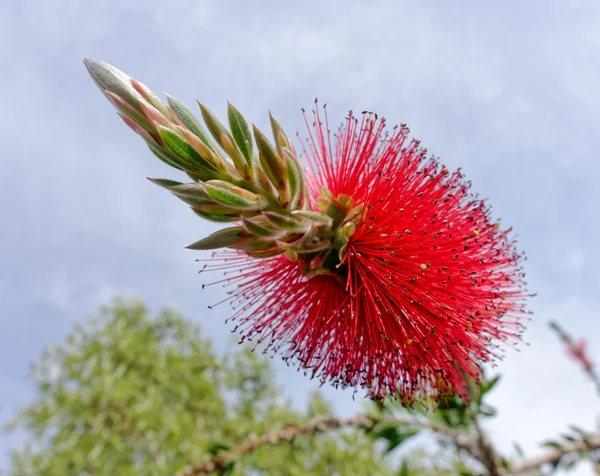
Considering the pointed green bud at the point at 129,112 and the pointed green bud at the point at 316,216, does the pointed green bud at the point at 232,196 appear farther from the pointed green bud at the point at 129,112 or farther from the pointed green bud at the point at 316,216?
the pointed green bud at the point at 129,112

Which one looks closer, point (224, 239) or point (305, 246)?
point (224, 239)

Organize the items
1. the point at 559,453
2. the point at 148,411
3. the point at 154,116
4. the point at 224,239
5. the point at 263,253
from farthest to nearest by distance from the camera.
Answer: the point at 148,411 → the point at 559,453 → the point at 263,253 → the point at 224,239 → the point at 154,116

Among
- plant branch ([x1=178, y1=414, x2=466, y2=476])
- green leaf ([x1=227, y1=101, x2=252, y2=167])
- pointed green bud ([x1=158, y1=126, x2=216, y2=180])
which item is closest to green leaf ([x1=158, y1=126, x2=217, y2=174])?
pointed green bud ([x1=158, y1=126, x2=216, y2=180])

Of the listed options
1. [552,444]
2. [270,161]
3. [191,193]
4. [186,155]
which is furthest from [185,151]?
[552,444]

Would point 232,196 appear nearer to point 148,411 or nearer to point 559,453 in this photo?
point 559,453

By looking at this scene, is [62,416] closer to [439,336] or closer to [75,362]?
[75,362]

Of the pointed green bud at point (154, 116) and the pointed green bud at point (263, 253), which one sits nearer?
the pointed green bud at point (154, 116)

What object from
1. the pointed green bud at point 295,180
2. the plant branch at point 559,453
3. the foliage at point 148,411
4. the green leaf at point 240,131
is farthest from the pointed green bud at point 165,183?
the foliage at point 148,411

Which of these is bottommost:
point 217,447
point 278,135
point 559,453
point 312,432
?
point 217,447
